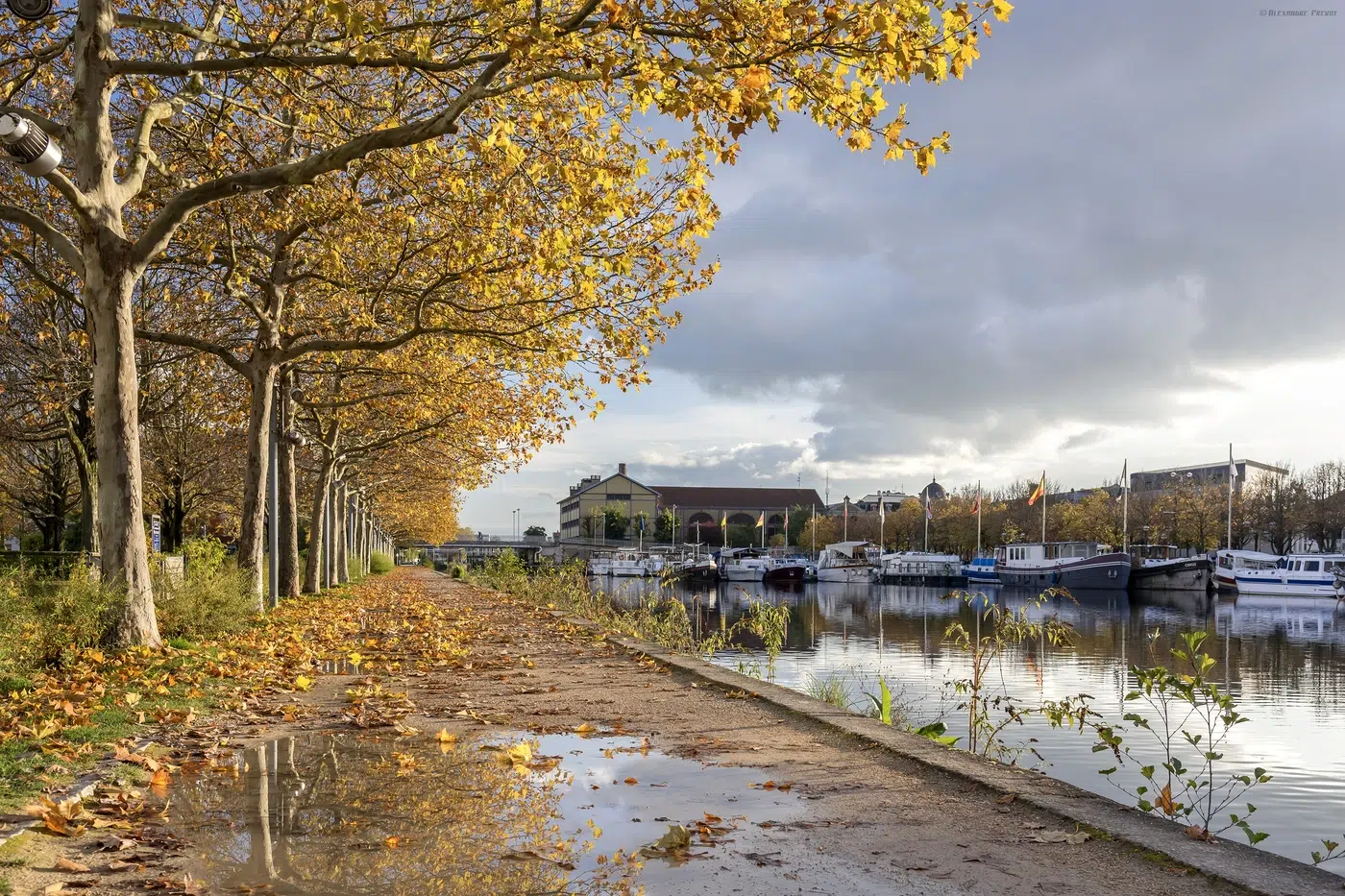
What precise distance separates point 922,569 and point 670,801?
88640 millimetres

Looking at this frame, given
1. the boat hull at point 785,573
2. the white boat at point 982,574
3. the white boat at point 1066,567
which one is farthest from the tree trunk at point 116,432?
the white boat at point 982,574

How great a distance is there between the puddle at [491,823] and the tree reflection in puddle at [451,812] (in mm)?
13

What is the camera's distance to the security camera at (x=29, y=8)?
10469mm

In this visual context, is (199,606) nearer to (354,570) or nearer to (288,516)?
(288,516)

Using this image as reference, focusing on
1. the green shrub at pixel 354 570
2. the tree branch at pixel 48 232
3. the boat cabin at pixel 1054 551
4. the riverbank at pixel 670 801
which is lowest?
the boat cabin at pixel 1054 551

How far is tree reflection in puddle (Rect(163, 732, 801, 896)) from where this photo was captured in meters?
4.78

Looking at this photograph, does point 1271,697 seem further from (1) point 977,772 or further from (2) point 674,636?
(1) point 977,772

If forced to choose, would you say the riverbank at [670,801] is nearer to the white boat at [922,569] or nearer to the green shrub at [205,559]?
the green shrub at [205,559]

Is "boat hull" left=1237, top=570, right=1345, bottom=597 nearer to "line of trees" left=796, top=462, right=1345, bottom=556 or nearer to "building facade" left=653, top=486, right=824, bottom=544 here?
"line of trees" left=796, top=462, right=1345, bottom=556

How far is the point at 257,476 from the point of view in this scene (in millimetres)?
20062

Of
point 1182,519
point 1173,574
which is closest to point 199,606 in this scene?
point 1173,574

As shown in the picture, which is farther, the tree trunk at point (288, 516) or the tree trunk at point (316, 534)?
the tree trunk at point (316, 534)

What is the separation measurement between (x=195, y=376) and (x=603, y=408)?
1373 cm

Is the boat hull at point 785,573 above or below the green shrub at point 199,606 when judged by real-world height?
below
